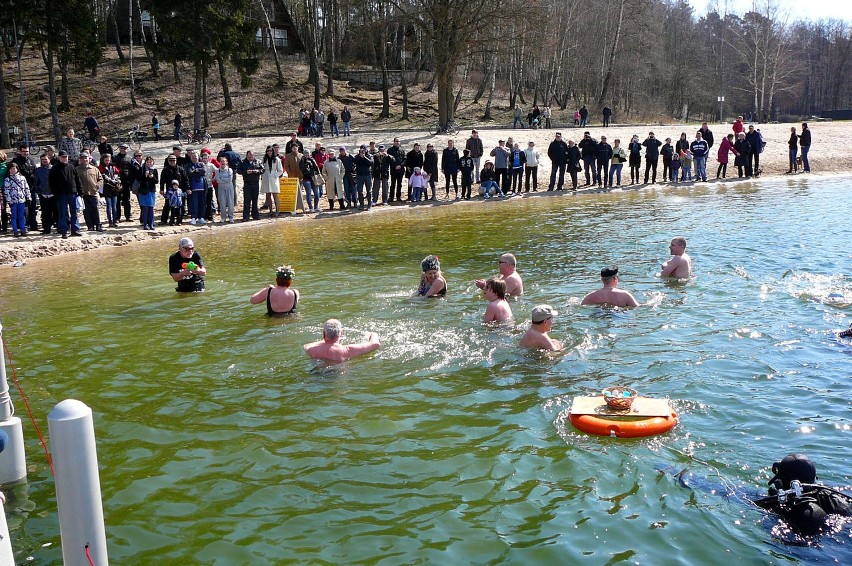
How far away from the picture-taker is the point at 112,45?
5806 centimetres

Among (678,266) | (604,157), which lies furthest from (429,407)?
(604,157)

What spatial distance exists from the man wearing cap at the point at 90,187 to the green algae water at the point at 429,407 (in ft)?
11.4

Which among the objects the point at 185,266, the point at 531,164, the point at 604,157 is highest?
the point at 604,157

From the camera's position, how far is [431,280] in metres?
12.4

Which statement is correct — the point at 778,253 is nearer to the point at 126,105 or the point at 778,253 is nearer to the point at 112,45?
the point at 126,105

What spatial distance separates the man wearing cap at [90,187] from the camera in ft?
60.9

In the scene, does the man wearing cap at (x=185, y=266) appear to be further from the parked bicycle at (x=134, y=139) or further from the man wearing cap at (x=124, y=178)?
the parked bicycle at (x=134, y=139)

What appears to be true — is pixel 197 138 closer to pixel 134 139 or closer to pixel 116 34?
pixel 134 139

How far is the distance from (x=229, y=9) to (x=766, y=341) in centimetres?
3349

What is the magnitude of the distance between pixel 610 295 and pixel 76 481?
9218 mm

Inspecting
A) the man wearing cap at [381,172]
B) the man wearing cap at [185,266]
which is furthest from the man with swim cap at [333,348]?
the man wearing cap at [381,172]

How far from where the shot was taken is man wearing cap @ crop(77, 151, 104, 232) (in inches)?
731

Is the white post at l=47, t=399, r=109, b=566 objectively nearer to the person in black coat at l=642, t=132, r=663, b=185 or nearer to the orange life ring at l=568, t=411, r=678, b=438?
the orange life ring at l=568, t=411, r=678, b=438

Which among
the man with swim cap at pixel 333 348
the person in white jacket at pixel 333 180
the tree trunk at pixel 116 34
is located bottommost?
the man with swim cap at pixel 333 348
